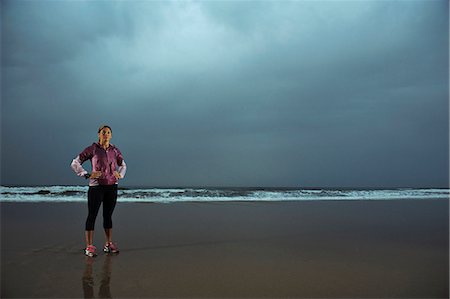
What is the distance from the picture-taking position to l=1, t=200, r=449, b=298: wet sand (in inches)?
133

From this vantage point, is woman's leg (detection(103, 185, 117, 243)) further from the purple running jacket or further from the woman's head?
the woman's head

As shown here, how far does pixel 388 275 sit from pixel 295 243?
1891 millimetres

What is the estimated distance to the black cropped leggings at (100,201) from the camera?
16.3 feet

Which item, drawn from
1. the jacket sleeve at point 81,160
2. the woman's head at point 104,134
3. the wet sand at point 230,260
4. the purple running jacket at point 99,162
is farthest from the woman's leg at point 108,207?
the woman's head at point 104,134

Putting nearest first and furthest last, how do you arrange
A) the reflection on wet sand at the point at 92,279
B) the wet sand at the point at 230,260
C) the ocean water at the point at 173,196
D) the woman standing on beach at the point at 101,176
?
the reflection on wet sand at the point at 92,279 → the wet sand at the point at 230,260 → the woman standing on beach at the point at 101,176 → the ocean water at the point at 173,196

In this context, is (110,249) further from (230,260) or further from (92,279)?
(230,260)

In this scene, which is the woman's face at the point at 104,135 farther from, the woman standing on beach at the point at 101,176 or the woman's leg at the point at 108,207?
the woman's leg at the point at 108,207

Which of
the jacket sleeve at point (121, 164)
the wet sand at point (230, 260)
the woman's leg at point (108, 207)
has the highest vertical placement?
the jacket sleeve at point (121, 164)

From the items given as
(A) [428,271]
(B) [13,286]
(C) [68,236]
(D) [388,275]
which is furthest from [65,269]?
(A) [428,271]

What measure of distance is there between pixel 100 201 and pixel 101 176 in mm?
404

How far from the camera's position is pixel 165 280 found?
12.0 feet

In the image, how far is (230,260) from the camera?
4.55 meters

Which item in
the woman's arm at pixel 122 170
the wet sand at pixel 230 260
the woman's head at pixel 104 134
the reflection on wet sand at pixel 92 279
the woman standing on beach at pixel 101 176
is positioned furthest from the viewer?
the woman's arm at pixel 122 170

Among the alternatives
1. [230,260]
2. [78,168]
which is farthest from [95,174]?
[230,260]
